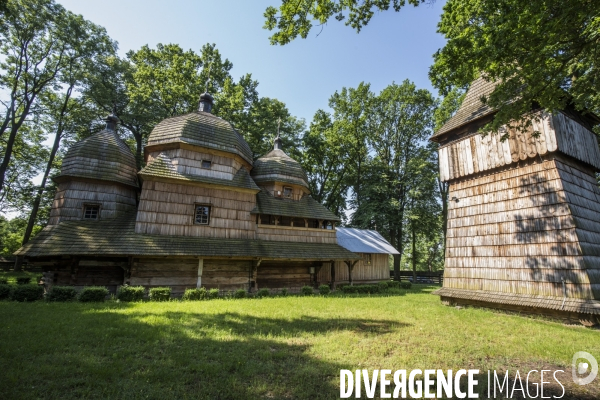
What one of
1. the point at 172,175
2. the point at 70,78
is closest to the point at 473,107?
the point at 172,175

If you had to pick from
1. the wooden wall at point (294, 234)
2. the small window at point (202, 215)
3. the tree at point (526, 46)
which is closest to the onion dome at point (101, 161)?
the small window at point (202, 215)

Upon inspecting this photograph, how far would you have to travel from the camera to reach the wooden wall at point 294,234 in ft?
58.1

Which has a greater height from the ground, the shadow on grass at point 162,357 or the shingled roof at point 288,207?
the shingled roof at point 288,207

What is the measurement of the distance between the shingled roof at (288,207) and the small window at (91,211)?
9.20 meters

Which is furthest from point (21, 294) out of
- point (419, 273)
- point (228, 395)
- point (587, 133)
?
point (419, 273)

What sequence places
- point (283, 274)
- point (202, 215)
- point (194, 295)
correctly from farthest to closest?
point (283, 274)
point (202, 215)
point (194, 295)

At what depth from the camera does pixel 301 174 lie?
843 inches

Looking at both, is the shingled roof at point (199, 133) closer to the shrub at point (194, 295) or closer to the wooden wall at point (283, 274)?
the wooden wall at point (283, 274)

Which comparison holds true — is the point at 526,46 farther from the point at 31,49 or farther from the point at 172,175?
the point at 31,49

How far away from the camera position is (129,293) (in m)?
11.9

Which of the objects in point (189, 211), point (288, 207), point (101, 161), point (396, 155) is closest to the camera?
point (189, 211)

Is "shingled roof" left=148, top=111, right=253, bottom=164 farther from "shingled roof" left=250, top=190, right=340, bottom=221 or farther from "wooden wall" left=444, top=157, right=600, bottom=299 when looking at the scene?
"wooden wall" left=444, top=157, right=600, bottom=299

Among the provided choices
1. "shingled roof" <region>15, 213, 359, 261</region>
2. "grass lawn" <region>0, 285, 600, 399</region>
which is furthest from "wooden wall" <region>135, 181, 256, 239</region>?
"grass lawn" <region>0, 285, 600, 399</region>

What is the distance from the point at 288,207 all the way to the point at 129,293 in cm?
1068
